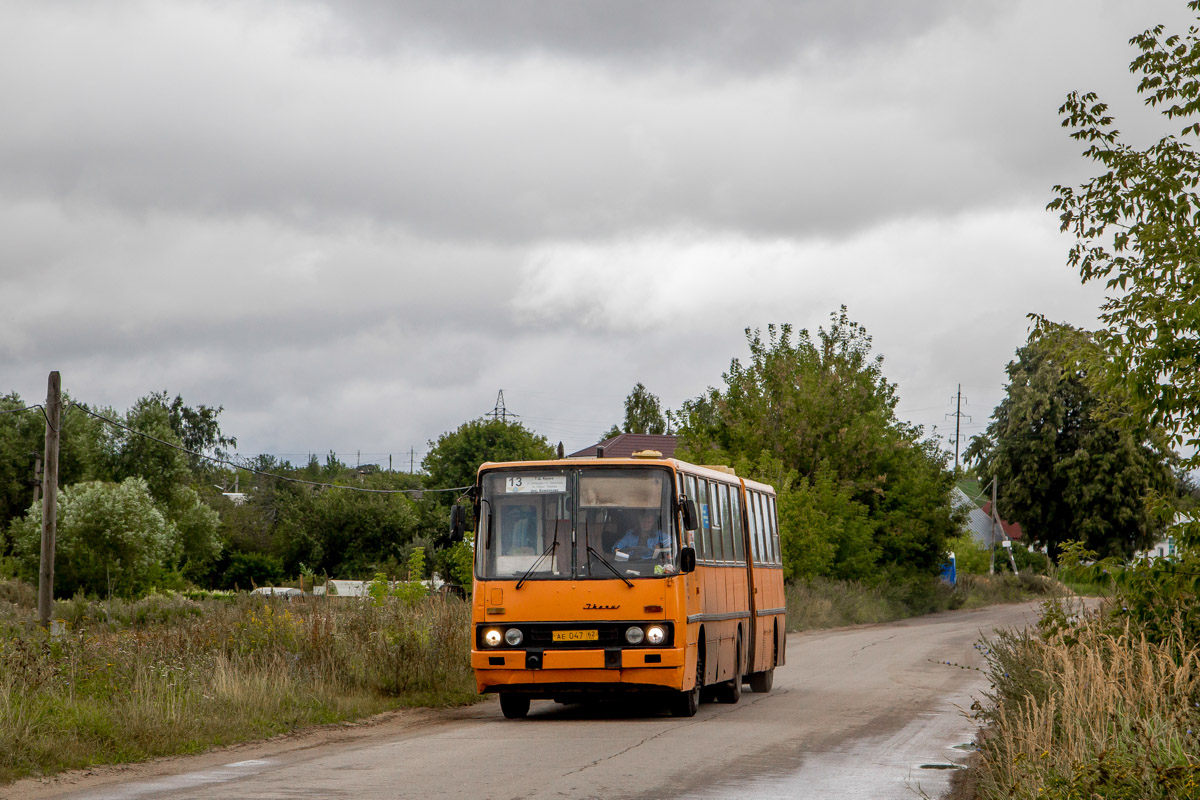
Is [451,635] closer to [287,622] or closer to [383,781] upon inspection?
[287,622]

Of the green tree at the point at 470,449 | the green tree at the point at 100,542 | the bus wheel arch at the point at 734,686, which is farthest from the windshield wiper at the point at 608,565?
the green tree at the point at 470,449

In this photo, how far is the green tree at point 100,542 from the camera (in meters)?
57.4

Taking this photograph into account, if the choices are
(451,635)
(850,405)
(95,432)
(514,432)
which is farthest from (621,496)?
(514,432)

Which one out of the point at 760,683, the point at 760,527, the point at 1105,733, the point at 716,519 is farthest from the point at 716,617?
the point at 1105,733

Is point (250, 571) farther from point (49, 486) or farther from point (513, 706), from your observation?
point (513, 706)

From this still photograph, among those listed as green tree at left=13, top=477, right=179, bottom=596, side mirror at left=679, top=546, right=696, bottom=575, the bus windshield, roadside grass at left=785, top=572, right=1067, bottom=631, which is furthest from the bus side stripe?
green tree at left=13, top=477, right=179, bottom=596

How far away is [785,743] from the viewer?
43.7ft

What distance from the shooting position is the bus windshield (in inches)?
612

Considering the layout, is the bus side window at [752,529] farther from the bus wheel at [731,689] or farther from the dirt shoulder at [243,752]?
the dirt shoulder at [243,752]

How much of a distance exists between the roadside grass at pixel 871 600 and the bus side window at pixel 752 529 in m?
12.5

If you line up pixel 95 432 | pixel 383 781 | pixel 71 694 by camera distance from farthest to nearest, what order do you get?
1. pixel 95 432
2. pixel 71 694
3. pixel 383 781

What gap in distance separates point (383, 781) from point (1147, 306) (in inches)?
272

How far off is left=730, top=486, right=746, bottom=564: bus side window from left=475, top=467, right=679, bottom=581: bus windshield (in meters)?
3.34

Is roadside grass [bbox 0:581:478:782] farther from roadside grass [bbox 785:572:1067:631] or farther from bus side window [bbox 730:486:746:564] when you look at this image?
roadside grass [bbox 785:572:1067:631]
